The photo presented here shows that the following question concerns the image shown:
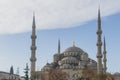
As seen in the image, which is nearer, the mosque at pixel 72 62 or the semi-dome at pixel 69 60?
the mosque at pixel 72 62

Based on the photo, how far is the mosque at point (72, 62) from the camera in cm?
6356

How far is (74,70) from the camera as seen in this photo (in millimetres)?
71375

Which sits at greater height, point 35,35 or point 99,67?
point 35,35

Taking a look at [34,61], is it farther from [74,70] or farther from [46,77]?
[74,70]

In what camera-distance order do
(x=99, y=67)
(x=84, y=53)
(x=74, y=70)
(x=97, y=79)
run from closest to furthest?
(x=97, y=79) → (x=99, y=67) → (x=74, y=70) → (x=84, y=53)

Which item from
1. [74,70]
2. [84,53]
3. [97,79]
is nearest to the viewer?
[97,79]

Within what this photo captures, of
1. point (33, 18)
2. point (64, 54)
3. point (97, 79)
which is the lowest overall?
point (97, 79)

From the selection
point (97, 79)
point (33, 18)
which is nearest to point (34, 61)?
point (33, 18)

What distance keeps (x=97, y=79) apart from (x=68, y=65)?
1554cm

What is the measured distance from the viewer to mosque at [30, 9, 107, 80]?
2502 inches

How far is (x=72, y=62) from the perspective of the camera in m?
73.6

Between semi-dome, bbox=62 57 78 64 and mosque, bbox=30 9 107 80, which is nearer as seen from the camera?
mosque, bbox=30 9 107 80

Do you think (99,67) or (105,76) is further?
(99,67)

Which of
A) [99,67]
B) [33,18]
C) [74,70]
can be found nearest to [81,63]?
[74,70]
